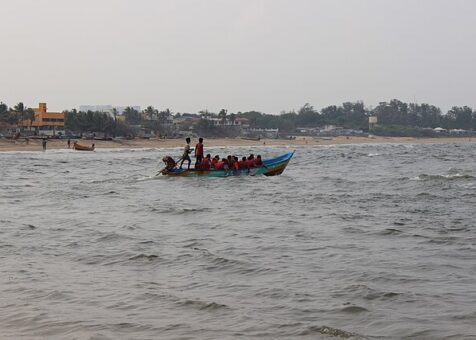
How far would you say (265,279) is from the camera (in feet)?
30.0

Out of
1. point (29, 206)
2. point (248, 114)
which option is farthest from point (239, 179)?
point (248, 114)

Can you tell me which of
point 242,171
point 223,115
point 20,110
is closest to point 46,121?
point 20,110

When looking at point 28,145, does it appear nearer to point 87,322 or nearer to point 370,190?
point 370,190

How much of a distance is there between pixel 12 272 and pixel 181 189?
14.8 metres

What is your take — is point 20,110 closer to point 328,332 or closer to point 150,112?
point 150,112

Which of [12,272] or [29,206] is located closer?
[12,272]

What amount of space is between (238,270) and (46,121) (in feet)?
326

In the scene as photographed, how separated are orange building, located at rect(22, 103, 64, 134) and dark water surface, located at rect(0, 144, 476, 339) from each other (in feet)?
288

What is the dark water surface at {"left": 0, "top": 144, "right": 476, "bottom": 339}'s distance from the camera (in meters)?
7.00

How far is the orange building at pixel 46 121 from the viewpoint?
102875 millimetres

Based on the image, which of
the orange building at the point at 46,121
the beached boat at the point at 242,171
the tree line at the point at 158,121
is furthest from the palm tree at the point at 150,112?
the beached boat at the point at 242,171

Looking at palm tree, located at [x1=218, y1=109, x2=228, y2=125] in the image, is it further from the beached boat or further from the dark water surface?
the dark water surface

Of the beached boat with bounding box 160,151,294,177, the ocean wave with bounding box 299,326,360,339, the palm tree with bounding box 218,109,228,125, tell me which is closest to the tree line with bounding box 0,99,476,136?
the palm tree with bounding box 218,109,228,125

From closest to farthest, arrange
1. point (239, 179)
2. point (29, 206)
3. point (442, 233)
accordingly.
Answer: point (442, 233), point (29, 206), point (239, 179)
